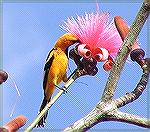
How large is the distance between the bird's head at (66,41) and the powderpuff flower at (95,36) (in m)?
0.02

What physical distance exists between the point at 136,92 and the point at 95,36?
17.4 inches

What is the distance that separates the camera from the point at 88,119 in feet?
2.38

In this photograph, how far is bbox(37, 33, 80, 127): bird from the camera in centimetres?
149

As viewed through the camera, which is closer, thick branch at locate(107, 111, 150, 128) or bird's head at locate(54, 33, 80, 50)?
thick branch at locate(107, 111, 150, 128)

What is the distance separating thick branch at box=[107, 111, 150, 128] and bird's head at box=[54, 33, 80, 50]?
0.57 m

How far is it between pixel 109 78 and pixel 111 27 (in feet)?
1.70

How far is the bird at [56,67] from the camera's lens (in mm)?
1489

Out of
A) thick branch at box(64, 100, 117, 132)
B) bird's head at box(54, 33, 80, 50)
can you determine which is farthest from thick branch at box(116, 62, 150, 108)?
bird's head at box(54, 33, 80, 50)

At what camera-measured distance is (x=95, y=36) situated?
126cm

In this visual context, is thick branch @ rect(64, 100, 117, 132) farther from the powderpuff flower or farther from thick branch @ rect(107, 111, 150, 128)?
the powderpuff flower

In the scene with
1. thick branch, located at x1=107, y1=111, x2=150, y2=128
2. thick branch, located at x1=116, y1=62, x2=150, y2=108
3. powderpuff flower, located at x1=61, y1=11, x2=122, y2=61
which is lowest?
thick branch, located at x1=107, y1=111, x2=150, y2=128

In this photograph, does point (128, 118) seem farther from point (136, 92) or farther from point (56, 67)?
point (56, 67)

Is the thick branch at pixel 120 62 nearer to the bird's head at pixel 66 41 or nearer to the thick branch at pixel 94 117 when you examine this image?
the thick branch at pixel 94 117

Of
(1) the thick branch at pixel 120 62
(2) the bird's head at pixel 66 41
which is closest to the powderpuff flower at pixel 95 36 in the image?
(2) the bird's head at pixel 66 41
